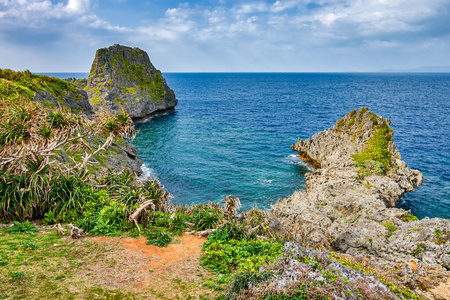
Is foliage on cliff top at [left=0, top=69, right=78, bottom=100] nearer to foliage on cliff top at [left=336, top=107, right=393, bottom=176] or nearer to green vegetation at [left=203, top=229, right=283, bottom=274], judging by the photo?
green vegetation at [left=203, top=229, right=283, bottom=274]

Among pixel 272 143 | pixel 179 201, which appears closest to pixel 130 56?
pixel 272 143

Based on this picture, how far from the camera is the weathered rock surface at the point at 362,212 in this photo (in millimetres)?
13938

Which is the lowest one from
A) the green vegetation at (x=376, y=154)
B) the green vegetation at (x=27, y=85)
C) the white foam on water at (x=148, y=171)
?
the white foam on water at (x=148, y=171)

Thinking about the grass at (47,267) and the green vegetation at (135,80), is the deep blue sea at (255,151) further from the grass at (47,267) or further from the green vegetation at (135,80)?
the grass at (47,267)

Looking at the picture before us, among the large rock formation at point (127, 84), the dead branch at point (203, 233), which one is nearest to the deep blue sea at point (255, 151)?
the large rock formation at point (127, 84)

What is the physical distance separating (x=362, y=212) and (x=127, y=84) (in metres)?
71.5

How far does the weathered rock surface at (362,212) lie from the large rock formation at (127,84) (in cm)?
5269

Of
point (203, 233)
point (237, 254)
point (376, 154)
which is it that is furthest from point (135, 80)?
point (237, 254)

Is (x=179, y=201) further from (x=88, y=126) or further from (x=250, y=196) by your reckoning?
(x=88, y=126)

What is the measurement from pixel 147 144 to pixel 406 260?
4673 centimetres

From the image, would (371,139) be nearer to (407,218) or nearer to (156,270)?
(407,218)

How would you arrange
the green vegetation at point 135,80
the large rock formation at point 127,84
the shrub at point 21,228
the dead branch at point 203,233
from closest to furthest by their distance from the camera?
the shrub at point 21,228
the dead branch at point 203,233
the large rock formation at point 127,84
the green vegetation at point 135,80

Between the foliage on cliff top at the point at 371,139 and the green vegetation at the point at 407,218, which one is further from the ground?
the foliage on cliff top at the point at 371,139

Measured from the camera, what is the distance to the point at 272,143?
53438 mm
